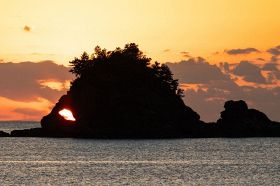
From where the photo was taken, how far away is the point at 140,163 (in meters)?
128

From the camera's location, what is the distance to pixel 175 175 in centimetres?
10462

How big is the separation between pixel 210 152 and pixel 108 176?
59.5 m

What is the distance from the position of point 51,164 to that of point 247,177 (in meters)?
38.2

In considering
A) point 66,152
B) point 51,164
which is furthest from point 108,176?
point 66,152

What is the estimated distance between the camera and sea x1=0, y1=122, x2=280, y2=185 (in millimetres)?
98500

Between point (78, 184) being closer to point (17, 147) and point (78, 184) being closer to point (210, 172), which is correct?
point (210, 172)

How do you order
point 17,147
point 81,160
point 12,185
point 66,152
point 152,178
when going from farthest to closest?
point 17,147
point 66,152
point 81,160
point 152,178
point 12,185

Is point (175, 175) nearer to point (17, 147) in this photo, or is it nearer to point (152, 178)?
point (152, 178)

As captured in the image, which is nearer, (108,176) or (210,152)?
(108,176)

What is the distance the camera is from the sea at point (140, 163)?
98.5 meters

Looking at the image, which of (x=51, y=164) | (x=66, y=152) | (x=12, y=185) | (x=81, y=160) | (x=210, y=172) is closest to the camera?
(x=12, y=185)

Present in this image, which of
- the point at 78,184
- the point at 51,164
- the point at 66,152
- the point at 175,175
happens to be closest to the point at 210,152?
the point at 66,152

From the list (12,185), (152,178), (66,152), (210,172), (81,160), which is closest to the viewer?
(12,185)

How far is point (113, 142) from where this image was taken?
187125 mm
